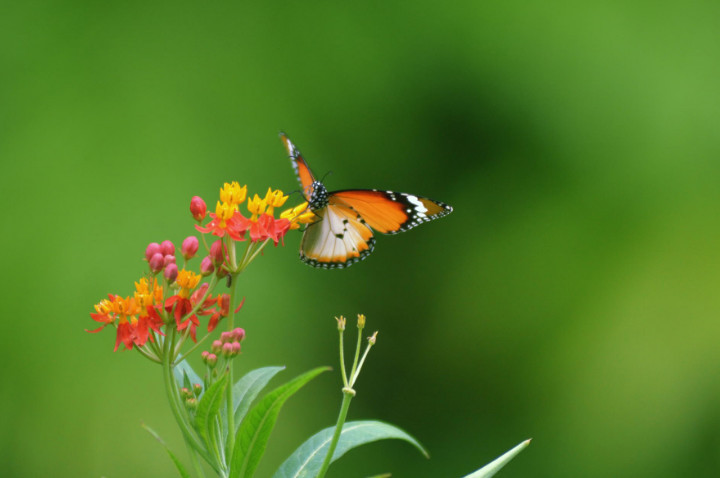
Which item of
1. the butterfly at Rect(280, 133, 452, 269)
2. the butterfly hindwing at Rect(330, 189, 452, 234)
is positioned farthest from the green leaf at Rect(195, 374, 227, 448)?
the butterfly hindwing at Rect(330, 189, 452, 234)

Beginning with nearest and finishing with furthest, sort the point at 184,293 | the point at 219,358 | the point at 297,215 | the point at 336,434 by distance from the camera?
the point at 336,434
the point at 184,293
the point at 219,358
the point at 297,215

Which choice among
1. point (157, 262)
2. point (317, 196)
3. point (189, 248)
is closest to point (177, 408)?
point (157, 262)

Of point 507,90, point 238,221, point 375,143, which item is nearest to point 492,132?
point 507,90

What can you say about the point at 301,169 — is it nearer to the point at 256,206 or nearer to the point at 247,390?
the point at 256,206

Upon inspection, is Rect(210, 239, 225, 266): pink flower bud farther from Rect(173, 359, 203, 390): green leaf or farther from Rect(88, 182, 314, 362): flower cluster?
Rect(173, 359, 203, 390): green leaf

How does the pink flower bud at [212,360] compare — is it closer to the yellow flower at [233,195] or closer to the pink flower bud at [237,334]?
the pink flower bud at [237,334]

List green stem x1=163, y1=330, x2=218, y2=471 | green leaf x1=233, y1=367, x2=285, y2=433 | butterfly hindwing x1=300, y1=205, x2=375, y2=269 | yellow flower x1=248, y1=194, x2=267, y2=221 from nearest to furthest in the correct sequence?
green stem x1=163, y1=330, x2=218, y2=471 < green leaf x1=233, y1=367, x2=285, y2=433 < yellow flower x1=248, y1=194, x2=267, y2=221 < butterfly hindwing x1=300, y1=205, x2=375, y2=269

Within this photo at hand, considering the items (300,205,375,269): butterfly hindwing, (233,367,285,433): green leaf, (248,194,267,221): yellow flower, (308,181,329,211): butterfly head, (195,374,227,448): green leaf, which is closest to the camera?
(195,374,227,448): green leaf

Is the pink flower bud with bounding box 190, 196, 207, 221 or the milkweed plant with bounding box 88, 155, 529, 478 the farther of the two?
the pink flower bud with bounding box 190, 196, 207, 221
